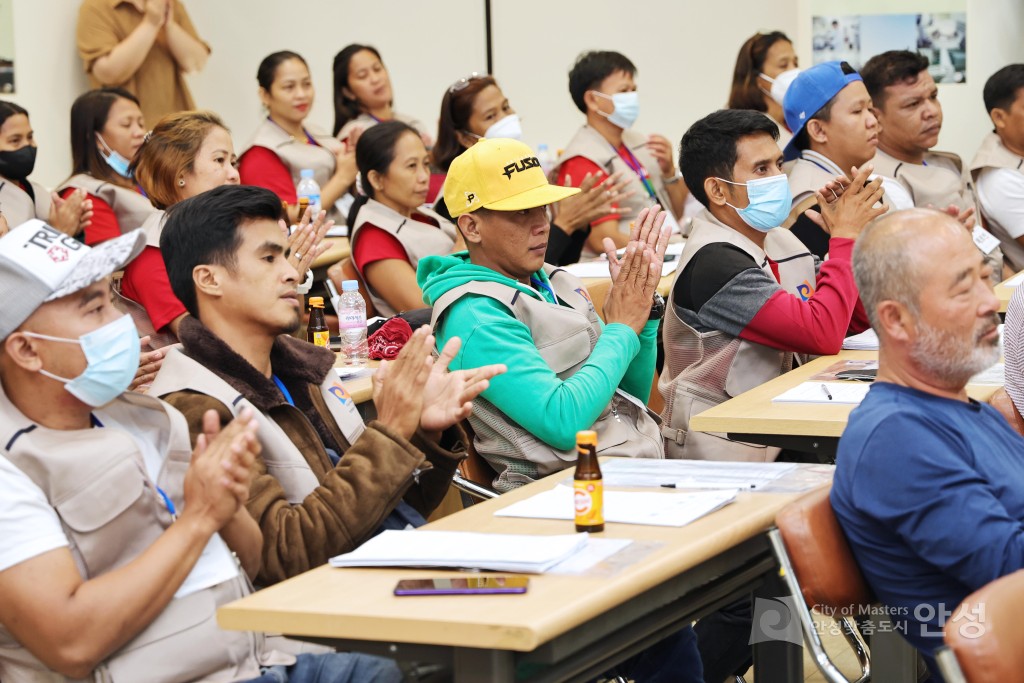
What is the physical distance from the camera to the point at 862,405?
2.21 m

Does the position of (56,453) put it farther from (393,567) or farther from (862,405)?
(862,405)

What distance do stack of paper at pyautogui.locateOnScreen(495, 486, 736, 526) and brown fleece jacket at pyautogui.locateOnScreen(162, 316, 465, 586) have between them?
230 millimetres

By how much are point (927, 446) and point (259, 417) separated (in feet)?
3.93

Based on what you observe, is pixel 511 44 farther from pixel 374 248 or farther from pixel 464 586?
pixel 464 586

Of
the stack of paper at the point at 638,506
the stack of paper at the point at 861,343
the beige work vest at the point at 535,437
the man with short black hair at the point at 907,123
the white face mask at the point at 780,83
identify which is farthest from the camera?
the white face mask at the point at 780,83

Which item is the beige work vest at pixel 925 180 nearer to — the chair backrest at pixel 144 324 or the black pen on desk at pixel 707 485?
the chair backrest at pixel 144 324

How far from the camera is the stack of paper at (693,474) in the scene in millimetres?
2559

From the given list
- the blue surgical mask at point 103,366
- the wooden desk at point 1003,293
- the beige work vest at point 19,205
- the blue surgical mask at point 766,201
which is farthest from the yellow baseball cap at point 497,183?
the beige work vest at point 19,205

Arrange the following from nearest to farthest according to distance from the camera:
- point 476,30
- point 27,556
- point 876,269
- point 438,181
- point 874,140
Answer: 1. point 27,556
2. point 876,269
3. point 874,140
4. point 438,181
5. point 476,30

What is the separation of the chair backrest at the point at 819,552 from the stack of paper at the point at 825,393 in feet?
3.54

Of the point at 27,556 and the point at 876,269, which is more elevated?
the point at 876,269

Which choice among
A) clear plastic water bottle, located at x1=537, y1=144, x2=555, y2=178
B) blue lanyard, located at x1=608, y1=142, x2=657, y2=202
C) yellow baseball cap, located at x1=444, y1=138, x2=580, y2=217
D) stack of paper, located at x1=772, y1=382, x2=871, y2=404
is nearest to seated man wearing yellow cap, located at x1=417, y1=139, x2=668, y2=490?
yellow baseball cap, located at x1=444, y1=138, x2=580, y2=217

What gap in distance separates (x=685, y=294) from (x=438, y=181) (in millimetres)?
2923

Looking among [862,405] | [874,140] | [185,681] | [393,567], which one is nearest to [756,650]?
[862,405]
